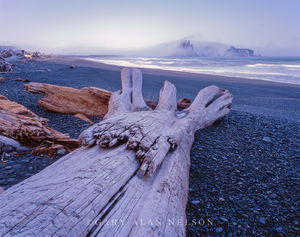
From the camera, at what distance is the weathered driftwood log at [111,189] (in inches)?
36.2

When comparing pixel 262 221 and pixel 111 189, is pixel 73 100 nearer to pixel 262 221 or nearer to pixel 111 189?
pixel 111 189

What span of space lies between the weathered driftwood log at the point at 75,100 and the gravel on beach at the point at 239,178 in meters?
0.61

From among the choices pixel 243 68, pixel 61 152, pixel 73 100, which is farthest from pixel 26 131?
pixel 243 68

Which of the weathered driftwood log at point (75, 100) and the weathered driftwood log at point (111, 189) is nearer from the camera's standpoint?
the weathered driftwood log at point (111, 189)

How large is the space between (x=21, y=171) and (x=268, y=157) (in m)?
2.75

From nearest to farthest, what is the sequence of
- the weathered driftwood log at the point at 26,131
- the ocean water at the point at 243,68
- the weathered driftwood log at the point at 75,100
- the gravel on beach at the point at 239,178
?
the gravel on beach at the point at 239,178
the weathered driftwood log at the point at 26,131
the weathered driftwood log at the point at 75,100
the ocean water at the point at 243,68

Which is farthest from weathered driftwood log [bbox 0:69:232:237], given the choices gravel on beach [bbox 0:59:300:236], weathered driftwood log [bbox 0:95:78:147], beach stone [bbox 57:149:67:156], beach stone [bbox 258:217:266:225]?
weathered driftwood log [bbox 0:95:78:147]

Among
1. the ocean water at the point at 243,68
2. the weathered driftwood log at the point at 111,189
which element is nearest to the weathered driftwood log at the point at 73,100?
the weathered driftwood log at the point at 111,189

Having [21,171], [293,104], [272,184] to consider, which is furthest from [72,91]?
[293,104]

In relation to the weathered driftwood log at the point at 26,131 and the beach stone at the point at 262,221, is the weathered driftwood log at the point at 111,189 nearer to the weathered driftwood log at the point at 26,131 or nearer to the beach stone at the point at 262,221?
the beach stone at the point at 262,221

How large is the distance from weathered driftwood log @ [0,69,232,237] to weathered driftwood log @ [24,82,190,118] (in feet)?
6.48

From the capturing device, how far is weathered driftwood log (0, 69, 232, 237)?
919 mm

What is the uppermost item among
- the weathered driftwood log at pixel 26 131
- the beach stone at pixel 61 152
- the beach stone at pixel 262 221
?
the weathered driftwood log at pixel 26 131

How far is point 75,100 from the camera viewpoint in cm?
384
